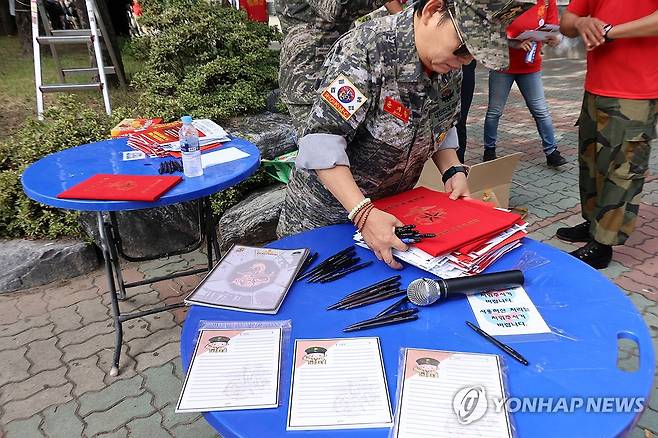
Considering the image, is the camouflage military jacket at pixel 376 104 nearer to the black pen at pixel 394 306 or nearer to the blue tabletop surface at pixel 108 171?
the black pen at pixel 394 306

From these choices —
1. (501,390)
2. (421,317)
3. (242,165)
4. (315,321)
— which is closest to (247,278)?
(315,321)

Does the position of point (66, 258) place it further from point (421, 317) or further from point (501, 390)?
point (501, 390)

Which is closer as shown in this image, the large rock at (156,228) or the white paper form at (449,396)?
the white paper form at (449,396)

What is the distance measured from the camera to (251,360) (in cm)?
108

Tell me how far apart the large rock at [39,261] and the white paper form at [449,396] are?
9.44ft

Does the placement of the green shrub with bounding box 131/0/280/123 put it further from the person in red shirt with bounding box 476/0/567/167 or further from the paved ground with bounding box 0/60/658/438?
the person in red shirt with bounding box 476/0/567/167

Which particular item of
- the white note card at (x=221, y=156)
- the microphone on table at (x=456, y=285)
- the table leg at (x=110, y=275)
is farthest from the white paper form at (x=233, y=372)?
the table leg at (x=110, y=275)

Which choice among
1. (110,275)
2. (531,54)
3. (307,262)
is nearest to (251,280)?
(307,262)

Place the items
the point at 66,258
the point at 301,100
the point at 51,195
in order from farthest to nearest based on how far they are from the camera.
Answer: the point at 66,258 < the point at 301,100 < the point at 51,195

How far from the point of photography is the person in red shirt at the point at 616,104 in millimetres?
2512

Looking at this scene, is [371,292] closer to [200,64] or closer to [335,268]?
[335,268]

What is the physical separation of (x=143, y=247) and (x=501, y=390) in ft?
9.65

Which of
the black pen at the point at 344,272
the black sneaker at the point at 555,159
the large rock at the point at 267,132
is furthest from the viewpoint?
the black sneaker at the point at 555,159

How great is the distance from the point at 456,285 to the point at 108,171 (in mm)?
1649
